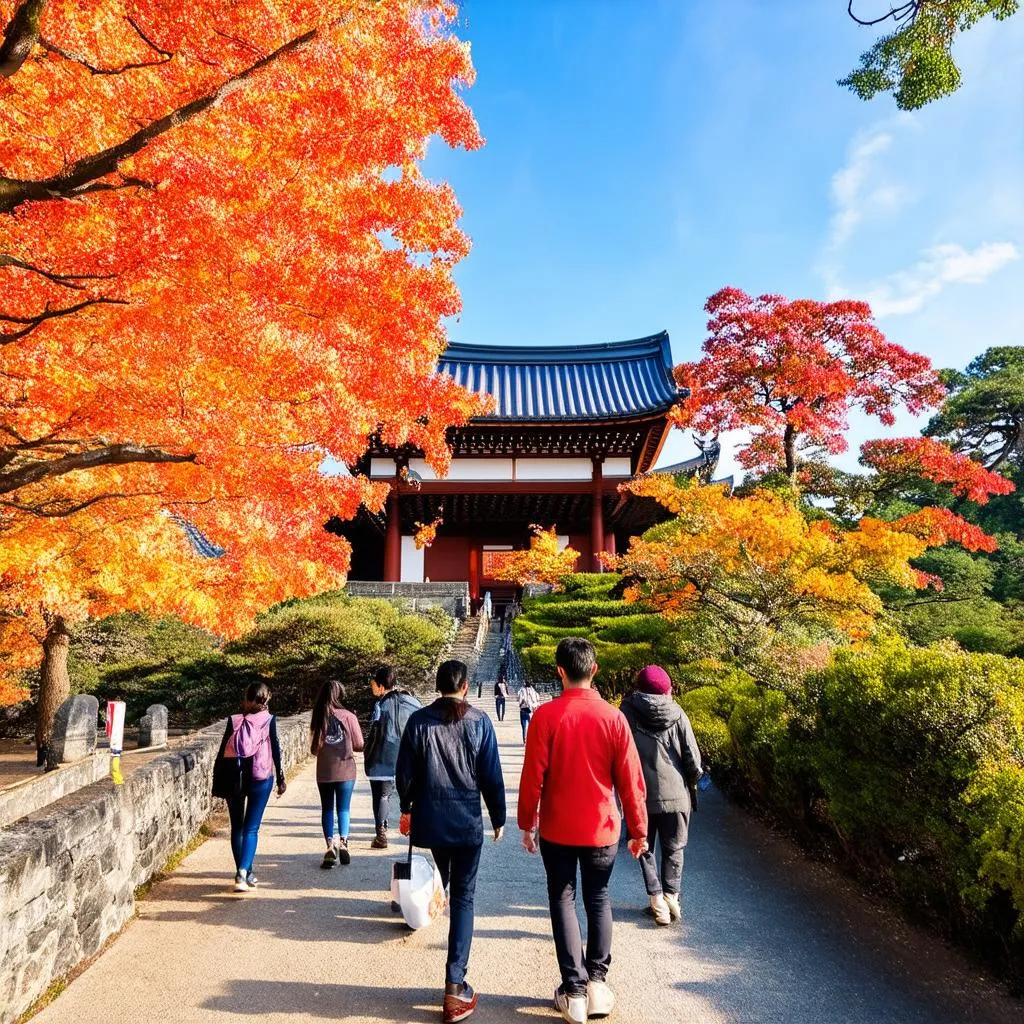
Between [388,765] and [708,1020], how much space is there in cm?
265

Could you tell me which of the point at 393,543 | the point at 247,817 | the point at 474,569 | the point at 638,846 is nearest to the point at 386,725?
the point at 247,817

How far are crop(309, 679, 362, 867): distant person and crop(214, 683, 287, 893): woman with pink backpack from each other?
39 centimetres

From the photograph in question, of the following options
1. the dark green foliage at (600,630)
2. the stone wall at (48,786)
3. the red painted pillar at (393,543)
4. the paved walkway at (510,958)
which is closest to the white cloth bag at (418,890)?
the paved walkway at (510,958)

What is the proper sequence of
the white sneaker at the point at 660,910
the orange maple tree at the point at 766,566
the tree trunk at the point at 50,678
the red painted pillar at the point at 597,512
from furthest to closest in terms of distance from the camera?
the red painted pillar at the point at 597,512
the tree trunk at the point at 50,678
the orange maple tree at the point at 766,566
the white sneaker at the point at 660,910

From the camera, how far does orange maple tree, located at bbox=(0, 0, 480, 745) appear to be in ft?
14.5

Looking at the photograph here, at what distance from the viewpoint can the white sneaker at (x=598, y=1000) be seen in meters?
2.85

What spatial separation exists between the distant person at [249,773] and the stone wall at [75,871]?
60 cm

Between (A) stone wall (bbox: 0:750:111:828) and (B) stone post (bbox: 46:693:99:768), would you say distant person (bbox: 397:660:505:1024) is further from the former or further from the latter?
(B) stone post (bbox: 46:693:99:768)

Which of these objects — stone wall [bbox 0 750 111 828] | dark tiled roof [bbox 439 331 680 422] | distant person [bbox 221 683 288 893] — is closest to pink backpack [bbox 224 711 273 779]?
distant person [bbox 221 683 288 893]

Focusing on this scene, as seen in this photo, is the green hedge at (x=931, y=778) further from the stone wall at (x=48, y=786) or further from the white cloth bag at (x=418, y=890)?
the stone wall at (x=48, y=786)

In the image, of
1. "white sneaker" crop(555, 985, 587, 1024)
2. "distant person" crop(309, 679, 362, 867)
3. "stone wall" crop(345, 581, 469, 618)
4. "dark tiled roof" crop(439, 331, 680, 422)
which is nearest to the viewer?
"white sneaker" crop(555, 985, 587, 1024)

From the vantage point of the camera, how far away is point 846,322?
15.0m

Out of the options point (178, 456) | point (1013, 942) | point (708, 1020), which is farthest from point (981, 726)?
point (178, 456)

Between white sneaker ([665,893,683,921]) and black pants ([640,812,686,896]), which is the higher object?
black pants ([640,812,686,896])
